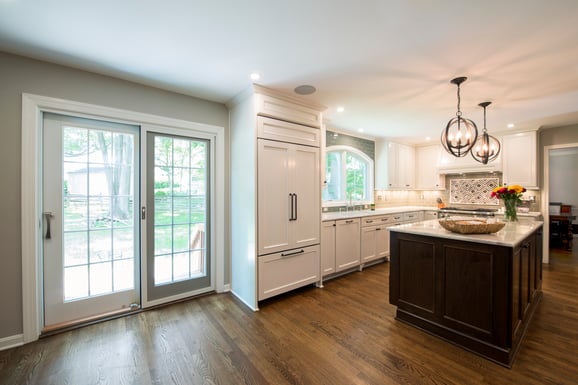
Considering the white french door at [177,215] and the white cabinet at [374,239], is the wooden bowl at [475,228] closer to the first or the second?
the white cabinet at [374,239]

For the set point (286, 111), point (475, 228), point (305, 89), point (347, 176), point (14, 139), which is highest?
point (305, 89)

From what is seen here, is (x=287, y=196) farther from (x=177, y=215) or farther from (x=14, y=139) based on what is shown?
(x=14, y=139)

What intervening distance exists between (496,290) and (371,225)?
2.36 m

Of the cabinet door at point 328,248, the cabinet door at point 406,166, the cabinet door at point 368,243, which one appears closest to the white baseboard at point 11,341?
the cabinet door at point 328,248

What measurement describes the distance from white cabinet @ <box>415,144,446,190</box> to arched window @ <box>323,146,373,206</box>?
151 centimetres

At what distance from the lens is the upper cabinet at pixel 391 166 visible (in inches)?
209

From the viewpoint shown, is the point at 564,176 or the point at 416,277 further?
the point at 564,176

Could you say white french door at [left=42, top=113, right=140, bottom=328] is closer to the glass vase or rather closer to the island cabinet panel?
the island cabinet panel

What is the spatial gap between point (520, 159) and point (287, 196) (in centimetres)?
458

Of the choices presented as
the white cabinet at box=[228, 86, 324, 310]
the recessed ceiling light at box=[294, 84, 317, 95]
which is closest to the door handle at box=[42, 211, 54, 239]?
the white cabinet at box=[228, 86, 324, 310]

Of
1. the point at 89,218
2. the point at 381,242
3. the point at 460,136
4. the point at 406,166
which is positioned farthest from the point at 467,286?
the point at 406,166

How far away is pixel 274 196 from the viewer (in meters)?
2.96

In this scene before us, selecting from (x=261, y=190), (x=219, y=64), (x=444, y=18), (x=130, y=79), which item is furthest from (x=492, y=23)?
(x=130, y=79)

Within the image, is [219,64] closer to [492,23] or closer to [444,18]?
[444,18]
